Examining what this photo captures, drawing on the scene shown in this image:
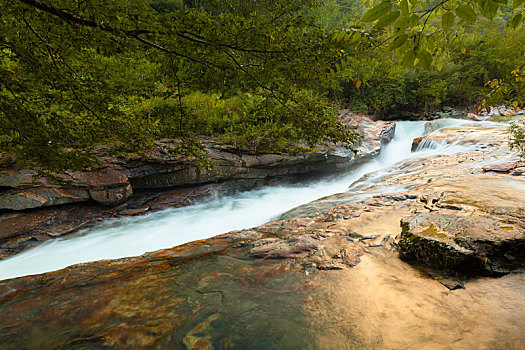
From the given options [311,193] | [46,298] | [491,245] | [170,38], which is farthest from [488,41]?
[46,298]

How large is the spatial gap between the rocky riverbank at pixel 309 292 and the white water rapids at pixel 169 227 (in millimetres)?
2413

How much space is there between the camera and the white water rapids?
4773mm

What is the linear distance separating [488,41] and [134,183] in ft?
95.8

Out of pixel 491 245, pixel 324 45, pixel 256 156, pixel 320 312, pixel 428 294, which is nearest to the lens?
pixel 320 312

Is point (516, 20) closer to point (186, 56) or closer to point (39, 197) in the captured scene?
point (186, 56)

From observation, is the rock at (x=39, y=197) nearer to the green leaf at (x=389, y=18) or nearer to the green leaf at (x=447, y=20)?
the green leaf at (x=389, y=18)

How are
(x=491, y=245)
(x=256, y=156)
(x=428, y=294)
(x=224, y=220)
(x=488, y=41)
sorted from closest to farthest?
(x=428, y=294) < (x=491, y=245) < (x=224, y=220) < (x=256, y=156) < (x=488, y=41)

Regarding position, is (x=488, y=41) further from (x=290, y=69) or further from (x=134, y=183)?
(x=134, y=183)

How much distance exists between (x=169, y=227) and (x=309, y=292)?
16.0 ft

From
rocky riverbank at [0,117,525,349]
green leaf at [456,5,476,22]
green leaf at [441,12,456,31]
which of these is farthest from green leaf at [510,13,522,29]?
rocky riverbank at [0,117,525,349]

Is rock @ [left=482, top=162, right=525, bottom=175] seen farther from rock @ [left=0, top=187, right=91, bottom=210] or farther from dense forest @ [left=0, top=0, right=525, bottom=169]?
rock @ [left=0, top=187, right=91, bottom=210]

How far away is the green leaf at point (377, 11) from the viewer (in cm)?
89

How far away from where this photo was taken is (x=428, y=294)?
1998 millimetres

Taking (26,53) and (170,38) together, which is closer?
(170,38)
